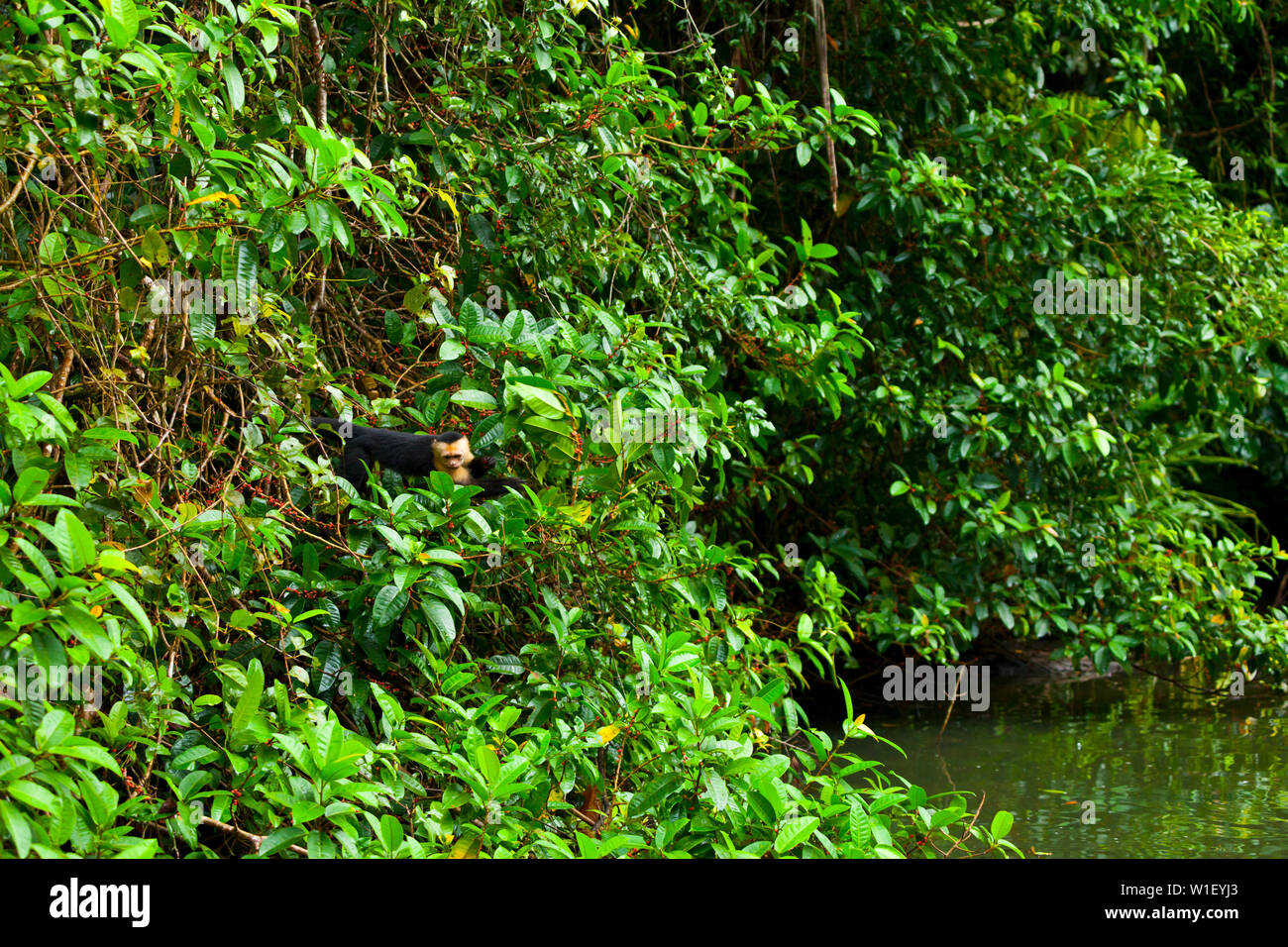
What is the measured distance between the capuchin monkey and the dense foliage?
0.27 ft

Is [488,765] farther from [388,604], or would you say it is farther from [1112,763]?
[1112,763]

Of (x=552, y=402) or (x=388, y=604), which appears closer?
(x=388, y=604)

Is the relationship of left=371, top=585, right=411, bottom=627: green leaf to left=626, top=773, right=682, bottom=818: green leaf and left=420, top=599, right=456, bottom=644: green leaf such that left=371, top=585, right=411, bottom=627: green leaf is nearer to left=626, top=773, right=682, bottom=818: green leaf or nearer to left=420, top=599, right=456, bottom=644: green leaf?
left=420, top=599, right=456, bottom=644: green leaf

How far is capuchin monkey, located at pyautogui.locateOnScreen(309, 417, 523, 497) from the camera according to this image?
274 cm

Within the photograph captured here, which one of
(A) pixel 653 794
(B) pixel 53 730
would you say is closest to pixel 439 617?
(A) pixel 653 794

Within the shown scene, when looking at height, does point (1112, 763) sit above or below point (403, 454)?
below

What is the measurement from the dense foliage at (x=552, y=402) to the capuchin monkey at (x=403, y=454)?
8 cm

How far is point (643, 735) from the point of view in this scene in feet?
8.79

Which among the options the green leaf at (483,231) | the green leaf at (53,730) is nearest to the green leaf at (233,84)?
the green leaf at (483,231)

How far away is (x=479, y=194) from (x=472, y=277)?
26 centimetres

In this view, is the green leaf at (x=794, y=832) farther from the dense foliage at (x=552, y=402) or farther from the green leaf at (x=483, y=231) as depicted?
the green leaf at (x=483, y=231)

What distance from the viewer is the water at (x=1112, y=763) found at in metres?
3.97

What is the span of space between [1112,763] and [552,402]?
353 cm

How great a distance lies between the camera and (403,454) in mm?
2781
